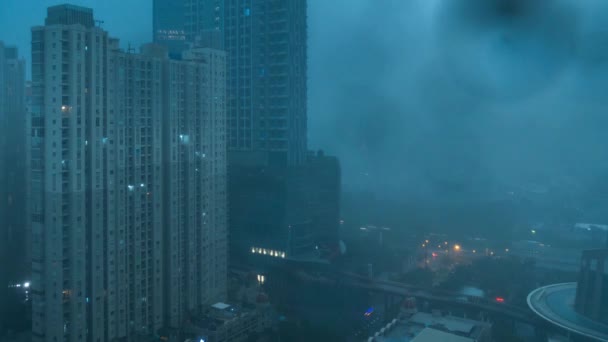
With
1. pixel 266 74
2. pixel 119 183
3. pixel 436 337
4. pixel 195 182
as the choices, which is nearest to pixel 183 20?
pixel 266 74

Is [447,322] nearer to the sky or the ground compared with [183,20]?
nearer to the ground

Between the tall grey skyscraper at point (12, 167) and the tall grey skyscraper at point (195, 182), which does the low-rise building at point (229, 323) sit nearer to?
the tall grey skyscraper at point (195, 182)

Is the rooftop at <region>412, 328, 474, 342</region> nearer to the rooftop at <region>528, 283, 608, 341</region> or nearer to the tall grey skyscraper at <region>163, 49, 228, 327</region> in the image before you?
the rooftop at <region>528, 283, 608, 341</region>

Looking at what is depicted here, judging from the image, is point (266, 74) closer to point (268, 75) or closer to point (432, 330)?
point (268, 75)

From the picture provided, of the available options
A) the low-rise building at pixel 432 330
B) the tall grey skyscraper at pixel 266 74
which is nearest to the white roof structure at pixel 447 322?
the low-rise building at pixel 432 330

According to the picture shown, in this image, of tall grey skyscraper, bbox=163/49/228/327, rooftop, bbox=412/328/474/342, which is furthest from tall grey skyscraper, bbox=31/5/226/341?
rooftop, bbox=412/328/474/342

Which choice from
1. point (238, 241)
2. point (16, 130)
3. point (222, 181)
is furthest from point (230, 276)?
point (16, 130)
